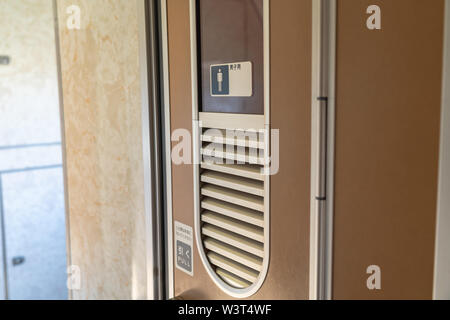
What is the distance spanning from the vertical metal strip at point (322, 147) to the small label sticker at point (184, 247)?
0.50 meters

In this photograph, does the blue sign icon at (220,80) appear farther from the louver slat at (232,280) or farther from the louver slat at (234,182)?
the louver slat at (232,280)

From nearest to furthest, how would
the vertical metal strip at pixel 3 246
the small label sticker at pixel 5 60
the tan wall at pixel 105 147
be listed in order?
the tan wall at pixel 105 147
the small label sticker at pixel 5 60
the vertical metal strip at pixel 3 246

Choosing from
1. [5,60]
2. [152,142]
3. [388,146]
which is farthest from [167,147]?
[5,60]

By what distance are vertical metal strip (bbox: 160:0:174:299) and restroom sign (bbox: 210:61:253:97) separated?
0.78 feet

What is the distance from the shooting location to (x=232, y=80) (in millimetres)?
1225

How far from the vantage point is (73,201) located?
6.59 ft

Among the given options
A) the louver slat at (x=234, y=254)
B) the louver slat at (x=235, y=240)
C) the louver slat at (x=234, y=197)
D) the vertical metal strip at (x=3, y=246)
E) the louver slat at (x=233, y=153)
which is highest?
the louver slat at (x=233, y=153)

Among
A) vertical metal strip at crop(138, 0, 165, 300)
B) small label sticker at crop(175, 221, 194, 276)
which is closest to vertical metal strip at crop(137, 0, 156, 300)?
vertical metal strip at crop(138, 0, 165, 300)

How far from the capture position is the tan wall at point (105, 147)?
1617mm

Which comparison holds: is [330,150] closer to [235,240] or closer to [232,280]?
[235,240]

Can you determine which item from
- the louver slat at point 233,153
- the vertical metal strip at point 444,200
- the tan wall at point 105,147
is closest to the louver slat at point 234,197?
the louver slat at point 233,153

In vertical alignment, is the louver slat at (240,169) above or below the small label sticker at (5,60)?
below

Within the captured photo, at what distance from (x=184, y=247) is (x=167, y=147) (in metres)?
0.34

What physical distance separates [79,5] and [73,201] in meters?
0.84
